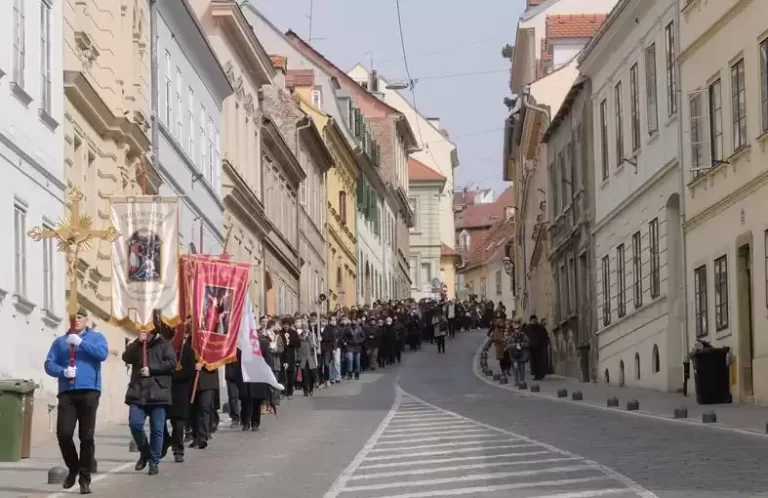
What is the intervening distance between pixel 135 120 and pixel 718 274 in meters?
11.5

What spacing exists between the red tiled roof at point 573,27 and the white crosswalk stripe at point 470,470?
1625 inches

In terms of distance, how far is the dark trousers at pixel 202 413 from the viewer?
23.8 meters

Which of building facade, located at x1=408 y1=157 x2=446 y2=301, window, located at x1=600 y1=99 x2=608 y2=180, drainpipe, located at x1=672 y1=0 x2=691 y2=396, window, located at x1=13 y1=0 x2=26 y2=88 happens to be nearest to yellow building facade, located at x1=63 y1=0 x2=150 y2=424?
window, located at x1=13 y1=0 x2=26 y2=88

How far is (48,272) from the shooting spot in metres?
27.4

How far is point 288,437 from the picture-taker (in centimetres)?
2505

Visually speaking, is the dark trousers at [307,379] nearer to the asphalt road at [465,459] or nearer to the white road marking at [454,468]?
the asphalt road at [465,459]

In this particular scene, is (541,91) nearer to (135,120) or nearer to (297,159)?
(297,159)

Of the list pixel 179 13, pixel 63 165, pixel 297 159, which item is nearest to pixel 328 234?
pixel 297 159

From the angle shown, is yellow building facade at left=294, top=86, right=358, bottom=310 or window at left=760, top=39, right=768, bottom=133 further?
yellow building facade at left=294, top=86, right=358, bottom=310

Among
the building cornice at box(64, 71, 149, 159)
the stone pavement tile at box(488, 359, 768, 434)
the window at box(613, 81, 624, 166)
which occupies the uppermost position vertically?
the window at box(613, 81, 624, 166)

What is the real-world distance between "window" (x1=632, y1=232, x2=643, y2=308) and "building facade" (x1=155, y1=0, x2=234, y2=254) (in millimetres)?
10212

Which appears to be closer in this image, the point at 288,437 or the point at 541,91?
the point at 288,437

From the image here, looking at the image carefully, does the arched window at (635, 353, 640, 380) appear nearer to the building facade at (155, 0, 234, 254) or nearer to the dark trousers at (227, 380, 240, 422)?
the building facade at (155, 0, 234, 254)

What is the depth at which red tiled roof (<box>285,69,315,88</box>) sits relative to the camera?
8012cm
